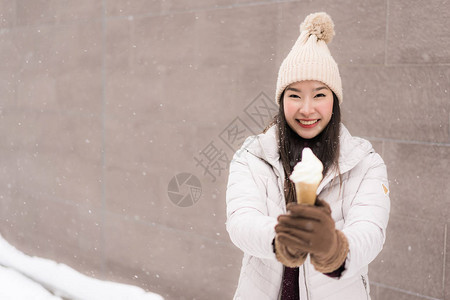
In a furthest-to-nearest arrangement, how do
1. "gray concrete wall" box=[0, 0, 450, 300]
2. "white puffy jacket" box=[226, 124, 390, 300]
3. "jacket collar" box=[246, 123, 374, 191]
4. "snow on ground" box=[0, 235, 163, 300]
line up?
"snow on ground" box=[0, 235, 163, 300] < "gray concrete wall" box=[0, 0, 450, 300] < "jacket collar" box=[246, 123, 374, 191] < "white puffy jacket" box=[226, 124, 390, 300]

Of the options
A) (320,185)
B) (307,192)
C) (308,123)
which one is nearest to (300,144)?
(308,123)

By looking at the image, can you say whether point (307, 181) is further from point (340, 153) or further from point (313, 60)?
→ point (313, 60)

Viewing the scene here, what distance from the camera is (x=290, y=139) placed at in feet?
6.94

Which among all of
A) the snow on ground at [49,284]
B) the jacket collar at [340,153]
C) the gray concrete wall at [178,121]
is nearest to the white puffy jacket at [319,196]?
the jacket collar at [340,153]

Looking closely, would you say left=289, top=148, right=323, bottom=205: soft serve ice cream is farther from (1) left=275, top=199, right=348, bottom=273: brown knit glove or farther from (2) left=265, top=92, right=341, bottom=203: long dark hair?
(2) left=265, top=92, right=341, bottom=203: long dark hair

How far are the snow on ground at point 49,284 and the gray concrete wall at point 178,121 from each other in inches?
5.4

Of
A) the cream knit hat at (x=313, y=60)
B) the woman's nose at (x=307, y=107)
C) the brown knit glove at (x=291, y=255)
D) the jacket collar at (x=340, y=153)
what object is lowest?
the brown knit glove at (x=291, y=255)

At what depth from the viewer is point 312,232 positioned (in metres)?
1.35

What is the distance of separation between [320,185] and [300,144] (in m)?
0.30

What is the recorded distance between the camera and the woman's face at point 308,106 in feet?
6.42

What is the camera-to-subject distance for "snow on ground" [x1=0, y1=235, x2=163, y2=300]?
4840mm

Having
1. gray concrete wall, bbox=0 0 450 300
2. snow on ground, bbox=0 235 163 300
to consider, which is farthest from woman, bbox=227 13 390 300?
snow on ground, bbox=0 235 163 300

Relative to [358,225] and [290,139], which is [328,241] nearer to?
[358,225]

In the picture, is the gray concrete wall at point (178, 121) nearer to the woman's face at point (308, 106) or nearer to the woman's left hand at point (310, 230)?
the woman's face at point (308, 106)
